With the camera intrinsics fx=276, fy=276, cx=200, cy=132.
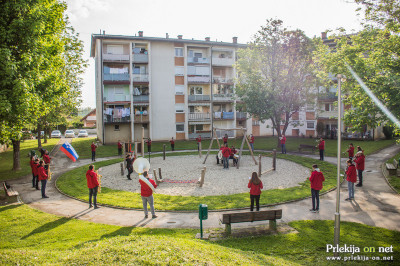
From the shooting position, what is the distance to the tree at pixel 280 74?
3016 cm

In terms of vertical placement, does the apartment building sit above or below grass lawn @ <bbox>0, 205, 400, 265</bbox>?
above

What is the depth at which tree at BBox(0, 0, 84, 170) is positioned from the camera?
10.7 m

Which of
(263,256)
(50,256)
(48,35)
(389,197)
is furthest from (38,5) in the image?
(389,197)

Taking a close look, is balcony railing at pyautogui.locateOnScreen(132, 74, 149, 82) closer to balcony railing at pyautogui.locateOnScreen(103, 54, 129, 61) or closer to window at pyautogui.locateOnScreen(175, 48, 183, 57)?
balcony railing at pyautogui.locateOnScreen(103, 54, 129, 61)

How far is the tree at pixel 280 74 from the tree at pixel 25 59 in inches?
849

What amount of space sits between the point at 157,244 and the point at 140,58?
1499 inches

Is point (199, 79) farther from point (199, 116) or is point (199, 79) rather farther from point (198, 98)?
point (199, 116)

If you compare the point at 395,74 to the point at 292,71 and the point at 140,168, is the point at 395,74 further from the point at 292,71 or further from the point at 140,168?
the point at 292,71

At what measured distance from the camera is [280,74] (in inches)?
1220

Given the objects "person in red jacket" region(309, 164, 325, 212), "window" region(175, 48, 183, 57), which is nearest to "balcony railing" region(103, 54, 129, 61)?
"window" region(175, 48, 183, 57)

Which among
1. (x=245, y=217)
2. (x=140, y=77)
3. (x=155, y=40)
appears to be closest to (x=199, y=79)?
(x=155, y=40)

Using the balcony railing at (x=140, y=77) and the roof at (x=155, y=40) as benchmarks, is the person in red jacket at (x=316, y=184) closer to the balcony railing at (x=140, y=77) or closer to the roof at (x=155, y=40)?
the balcony railing at (x=140, y=77)

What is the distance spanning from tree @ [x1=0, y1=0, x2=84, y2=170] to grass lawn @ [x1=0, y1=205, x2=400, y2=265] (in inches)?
177

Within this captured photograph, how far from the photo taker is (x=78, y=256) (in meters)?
6.92
